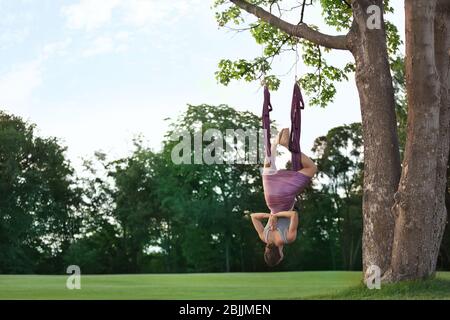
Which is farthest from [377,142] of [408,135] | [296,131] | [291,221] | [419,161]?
[291,221]

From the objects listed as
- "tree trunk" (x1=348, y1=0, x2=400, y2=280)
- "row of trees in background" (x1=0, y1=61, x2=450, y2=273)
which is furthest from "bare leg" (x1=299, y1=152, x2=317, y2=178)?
"row of trees in background" (x1=0, y1=61, x2=450, y2=273)

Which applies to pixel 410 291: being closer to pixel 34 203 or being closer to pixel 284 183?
pixel 284 183

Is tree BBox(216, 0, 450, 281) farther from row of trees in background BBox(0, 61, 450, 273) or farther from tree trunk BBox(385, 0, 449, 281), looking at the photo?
row of trees in background BBox(0, 61, 450, 273)

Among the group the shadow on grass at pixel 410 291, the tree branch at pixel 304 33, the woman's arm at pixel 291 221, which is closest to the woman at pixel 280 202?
the woman's arm at pixel 291 221

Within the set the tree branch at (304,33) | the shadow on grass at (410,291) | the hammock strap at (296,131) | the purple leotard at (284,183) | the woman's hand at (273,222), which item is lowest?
the shadow on grass at (410,291)

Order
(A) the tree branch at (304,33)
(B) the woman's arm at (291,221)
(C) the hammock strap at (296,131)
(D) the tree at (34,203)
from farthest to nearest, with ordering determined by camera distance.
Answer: (D) the tree at (34,203) < (A) the tree branch at (304,33) < (C) the hammock strap at (296,131) < (B) the woman's arm at (291,221)

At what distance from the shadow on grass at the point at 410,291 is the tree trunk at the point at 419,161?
0.14m

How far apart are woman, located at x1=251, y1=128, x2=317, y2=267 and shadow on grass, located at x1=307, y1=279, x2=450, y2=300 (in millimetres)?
2185

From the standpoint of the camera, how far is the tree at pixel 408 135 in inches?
343

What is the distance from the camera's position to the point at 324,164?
33.5m

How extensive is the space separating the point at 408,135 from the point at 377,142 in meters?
0.46

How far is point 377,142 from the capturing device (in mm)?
9250

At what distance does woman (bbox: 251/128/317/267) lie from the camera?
22.6 ft

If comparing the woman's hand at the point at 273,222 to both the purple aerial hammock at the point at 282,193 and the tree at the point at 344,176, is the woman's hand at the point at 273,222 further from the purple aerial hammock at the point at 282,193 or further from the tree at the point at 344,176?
the tree at the point at 344,176
